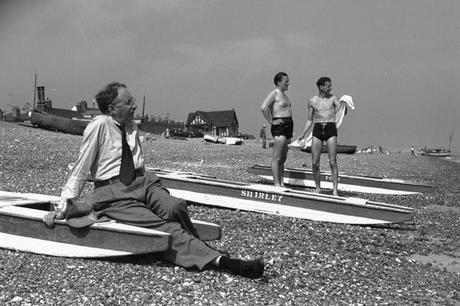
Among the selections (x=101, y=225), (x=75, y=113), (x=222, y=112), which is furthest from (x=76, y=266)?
(x=222, y=112)

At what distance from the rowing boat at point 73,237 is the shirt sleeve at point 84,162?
330mm

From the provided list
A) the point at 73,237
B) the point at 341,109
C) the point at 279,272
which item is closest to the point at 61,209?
the point at 73,237

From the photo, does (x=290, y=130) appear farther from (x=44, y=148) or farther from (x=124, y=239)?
(x=44, y=148)

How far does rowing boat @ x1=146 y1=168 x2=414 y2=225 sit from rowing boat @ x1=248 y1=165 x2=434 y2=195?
403cm

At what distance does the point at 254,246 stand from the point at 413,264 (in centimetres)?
187

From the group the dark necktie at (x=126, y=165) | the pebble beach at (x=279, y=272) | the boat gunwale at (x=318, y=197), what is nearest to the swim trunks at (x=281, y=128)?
the boat gunwale at (x=318, y=197)

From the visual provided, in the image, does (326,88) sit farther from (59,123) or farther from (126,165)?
(59,123)

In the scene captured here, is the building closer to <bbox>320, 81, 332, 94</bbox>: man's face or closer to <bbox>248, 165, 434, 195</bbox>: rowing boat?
<bbox>248, 165, 434, 195</bbox>: rowing boat

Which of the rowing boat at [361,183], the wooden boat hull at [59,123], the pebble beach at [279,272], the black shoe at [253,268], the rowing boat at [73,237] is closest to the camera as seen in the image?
the pebble beach at [279,272]

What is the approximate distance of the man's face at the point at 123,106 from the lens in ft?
17.2

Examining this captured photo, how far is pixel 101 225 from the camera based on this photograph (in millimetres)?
5043

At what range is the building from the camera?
8525 centimetres

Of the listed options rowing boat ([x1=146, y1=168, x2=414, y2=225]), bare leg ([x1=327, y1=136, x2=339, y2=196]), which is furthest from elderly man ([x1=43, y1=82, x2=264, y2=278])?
bare leg ([x1=327, y1=136, x2=339, y2=196])

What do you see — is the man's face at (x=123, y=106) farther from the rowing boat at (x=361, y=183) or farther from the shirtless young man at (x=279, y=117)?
the rowing boat at (x=361, y=183)
